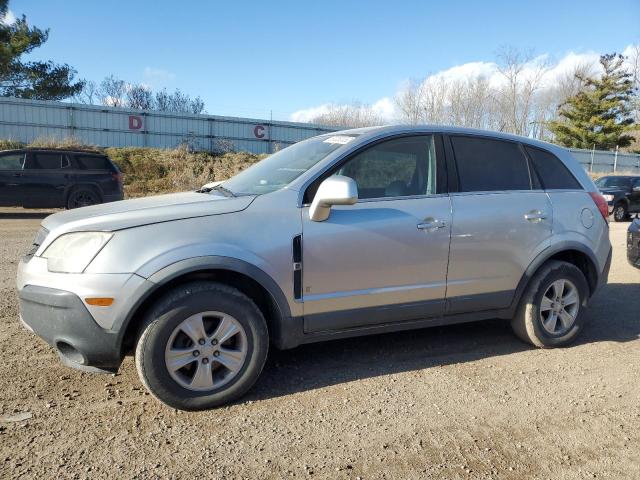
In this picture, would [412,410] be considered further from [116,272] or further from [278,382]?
[116,272]

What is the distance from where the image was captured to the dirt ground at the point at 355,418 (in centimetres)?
271

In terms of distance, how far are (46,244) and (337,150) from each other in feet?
6.70

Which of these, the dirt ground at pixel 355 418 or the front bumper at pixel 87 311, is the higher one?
the front bumper at pixel 87 311

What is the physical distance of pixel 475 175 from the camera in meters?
4.25

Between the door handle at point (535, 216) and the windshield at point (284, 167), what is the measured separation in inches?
63.7

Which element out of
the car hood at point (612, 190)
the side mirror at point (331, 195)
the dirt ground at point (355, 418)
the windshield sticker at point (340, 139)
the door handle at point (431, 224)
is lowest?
the dirt ground at point (355, 418)

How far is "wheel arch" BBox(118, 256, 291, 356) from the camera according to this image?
122 inches

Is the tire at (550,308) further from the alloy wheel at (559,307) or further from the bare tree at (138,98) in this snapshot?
the bare tree at (138,98)

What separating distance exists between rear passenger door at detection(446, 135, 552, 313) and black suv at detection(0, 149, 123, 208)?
12.4 m

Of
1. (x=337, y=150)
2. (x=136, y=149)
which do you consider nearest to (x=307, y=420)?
(x=337, y=150)

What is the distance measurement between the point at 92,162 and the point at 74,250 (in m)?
12.7

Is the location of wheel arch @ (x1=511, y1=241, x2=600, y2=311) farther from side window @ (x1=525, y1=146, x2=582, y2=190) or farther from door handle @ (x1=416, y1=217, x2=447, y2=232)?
door handle @ (x1=416, y1=217, x2=447, y2=232)

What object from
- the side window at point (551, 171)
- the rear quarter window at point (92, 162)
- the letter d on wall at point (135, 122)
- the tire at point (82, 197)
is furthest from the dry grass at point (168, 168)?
the side window at point (551, 171)

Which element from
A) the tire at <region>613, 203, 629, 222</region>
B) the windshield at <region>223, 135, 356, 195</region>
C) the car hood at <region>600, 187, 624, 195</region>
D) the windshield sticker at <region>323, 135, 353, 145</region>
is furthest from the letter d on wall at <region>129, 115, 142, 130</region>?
the windshield sticker at <region>323, 135, 353, 145</region>
